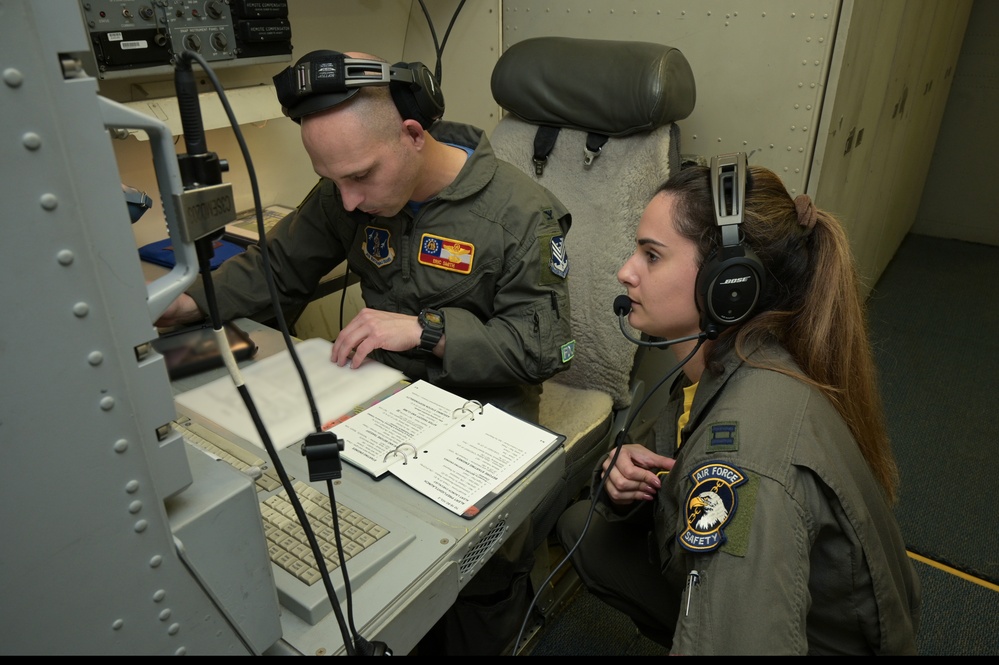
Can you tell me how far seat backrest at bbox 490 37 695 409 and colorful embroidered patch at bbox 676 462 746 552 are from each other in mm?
878

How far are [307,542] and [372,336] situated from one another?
0.43 meters

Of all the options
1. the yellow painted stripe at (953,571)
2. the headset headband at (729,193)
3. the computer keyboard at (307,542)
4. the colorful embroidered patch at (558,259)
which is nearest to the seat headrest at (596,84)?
the colorful embroidered patch at (558,259)

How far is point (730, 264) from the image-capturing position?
90 centimetres

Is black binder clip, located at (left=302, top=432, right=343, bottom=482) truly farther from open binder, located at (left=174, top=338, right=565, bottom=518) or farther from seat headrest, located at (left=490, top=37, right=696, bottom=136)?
seat headrest, located at (left=490, top=37, right=696, bottom=136)

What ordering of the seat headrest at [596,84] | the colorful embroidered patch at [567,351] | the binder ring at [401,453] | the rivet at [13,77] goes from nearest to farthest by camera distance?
1. the rivet at [13,77]
2. the binder ring at [401,453]
3. the colorful embroidered patch at [567,351]
4. the seat headrest at [596,84]

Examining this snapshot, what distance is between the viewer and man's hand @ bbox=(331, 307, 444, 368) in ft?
3.69

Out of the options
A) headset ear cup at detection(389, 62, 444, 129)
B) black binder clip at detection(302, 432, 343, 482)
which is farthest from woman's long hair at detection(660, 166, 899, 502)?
black binder clip at detection(302, 432, 343, 482)

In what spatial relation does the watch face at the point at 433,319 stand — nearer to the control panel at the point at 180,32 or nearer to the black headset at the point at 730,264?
the black headset at the point at 730,264

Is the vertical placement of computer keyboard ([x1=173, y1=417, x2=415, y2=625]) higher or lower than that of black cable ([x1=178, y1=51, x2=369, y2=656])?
lower

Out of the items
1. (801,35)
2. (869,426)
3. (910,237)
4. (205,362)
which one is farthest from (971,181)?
(205,362)

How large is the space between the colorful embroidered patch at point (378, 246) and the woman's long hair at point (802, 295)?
0.65 meters

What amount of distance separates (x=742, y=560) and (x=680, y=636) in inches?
4.7

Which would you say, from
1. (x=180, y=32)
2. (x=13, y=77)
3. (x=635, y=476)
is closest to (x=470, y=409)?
(x=635, y=476)

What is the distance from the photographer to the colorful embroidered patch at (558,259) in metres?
1.38
